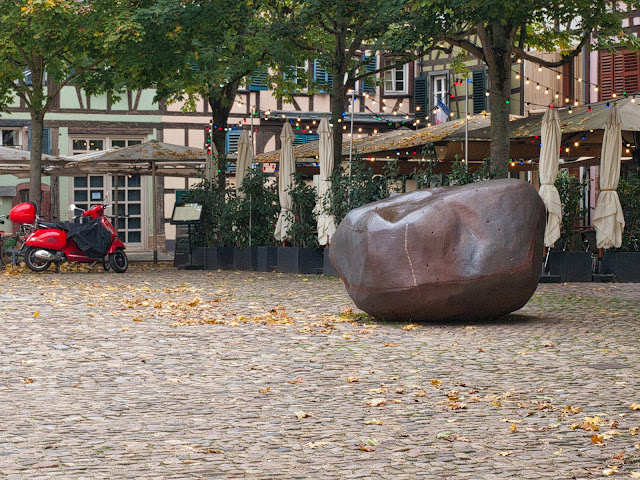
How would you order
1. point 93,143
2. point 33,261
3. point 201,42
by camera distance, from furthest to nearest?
point 93,143, point 201,42, point 33,261

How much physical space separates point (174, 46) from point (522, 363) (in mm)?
14152

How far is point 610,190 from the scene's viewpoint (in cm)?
1630

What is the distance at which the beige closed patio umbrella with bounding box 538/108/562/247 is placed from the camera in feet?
52.4

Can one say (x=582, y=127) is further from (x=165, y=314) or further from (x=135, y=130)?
(x=135, y=130)

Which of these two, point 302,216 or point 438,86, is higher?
point 438,86

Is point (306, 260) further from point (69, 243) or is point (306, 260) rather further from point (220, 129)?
point (220, 129)

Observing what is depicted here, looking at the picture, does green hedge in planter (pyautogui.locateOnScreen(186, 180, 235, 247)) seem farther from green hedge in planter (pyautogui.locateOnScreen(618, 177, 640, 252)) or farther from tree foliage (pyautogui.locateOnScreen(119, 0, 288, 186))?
green hedge in planter (pyautogui.locateOnScreen(618, 177, 640, 252))

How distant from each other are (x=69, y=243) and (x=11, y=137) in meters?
14.6

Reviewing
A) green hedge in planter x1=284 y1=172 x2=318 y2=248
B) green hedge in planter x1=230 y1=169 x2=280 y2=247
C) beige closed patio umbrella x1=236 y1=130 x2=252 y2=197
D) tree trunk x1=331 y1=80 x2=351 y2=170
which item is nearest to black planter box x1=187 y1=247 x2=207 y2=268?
green hedge in planter x1=230 y1=169 x2=280 y2=247

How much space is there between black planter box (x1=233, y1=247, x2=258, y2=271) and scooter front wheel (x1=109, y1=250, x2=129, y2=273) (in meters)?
2.10

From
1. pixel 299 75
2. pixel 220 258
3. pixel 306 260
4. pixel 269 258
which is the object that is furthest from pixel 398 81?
pixel 306 260

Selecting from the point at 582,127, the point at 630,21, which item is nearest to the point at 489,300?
the point at 582,127

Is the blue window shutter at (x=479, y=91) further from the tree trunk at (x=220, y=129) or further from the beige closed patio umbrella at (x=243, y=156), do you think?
the beige closed patio umbrella at (x=243, y=156)

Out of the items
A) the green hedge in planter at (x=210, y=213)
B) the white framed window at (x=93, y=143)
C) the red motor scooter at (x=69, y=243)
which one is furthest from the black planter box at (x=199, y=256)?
the white framed window at (x=93, y=143)
